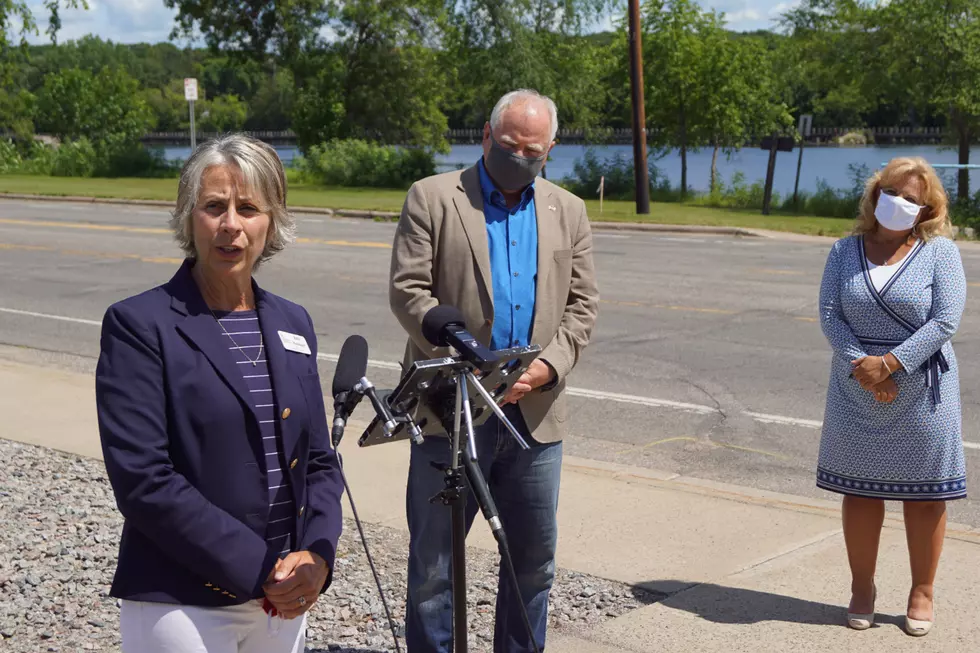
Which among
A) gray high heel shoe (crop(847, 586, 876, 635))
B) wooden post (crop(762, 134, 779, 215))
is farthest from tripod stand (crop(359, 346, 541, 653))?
wooden post (crop(762, 134, 779, 215))

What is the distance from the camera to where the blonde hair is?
4.86 metres

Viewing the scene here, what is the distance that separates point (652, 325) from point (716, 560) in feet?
22.9

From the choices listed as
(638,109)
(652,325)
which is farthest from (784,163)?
(652,325)

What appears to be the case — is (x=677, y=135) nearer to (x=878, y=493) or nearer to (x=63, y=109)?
(x=878, y=493)

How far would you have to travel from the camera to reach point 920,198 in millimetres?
4879

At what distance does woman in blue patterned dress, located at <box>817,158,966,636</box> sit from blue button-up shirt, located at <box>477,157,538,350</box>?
158 cm

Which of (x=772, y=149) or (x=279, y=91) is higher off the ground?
(x=279, y=91)

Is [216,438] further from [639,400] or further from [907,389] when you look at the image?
[639,400]

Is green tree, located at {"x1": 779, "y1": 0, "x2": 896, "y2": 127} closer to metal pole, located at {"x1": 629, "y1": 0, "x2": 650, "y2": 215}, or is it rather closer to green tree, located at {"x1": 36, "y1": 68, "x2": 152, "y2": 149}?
metal pole, located at {"x1": 629, "y1": 0, "x2": 650, "y2": 215}

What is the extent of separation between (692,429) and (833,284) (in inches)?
142

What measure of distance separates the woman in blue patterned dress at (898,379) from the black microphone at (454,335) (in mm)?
2539

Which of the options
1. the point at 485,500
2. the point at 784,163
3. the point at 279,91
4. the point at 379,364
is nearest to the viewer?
the point at 485,500

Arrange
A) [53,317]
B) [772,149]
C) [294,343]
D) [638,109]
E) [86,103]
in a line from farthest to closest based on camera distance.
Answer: [86,103]
[772,149]
[638,109]
[53,317]
[294,343]

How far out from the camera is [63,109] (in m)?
70.1
